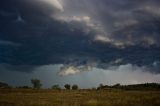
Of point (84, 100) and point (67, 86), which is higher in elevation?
point (67, 86)

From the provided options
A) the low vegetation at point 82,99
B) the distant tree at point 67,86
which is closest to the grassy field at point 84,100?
the low vegetation at point 82,99

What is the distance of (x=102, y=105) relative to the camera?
115 ft

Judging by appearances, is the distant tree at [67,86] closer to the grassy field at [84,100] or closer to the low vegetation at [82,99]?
the low vegetation at [82,99]

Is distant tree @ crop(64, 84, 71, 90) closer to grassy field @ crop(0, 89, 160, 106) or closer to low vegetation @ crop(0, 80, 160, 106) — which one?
low vegetation @ crop(0, 80, 160, 106)

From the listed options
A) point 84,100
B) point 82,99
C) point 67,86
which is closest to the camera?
point 84,100

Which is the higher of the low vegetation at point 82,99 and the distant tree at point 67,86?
the distant tree at point 67,86

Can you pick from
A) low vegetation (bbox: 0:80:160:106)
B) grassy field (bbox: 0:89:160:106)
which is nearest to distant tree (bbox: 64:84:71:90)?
low vegetation (bbox: 0:80:160:106)

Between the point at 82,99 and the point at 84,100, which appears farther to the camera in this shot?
the point at 82,99

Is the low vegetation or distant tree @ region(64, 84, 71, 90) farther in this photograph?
distant tree @ region(64, 84, 71, 90)

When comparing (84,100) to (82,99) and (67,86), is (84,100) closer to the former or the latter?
(82,99)

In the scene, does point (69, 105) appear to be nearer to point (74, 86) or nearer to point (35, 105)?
point (35, 105)

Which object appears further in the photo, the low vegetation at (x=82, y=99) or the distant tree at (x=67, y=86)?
the distant tree at (x=67, y=86)

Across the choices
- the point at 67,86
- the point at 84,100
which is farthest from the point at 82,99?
the point at 67,86

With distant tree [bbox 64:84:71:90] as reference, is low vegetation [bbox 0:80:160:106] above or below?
below
